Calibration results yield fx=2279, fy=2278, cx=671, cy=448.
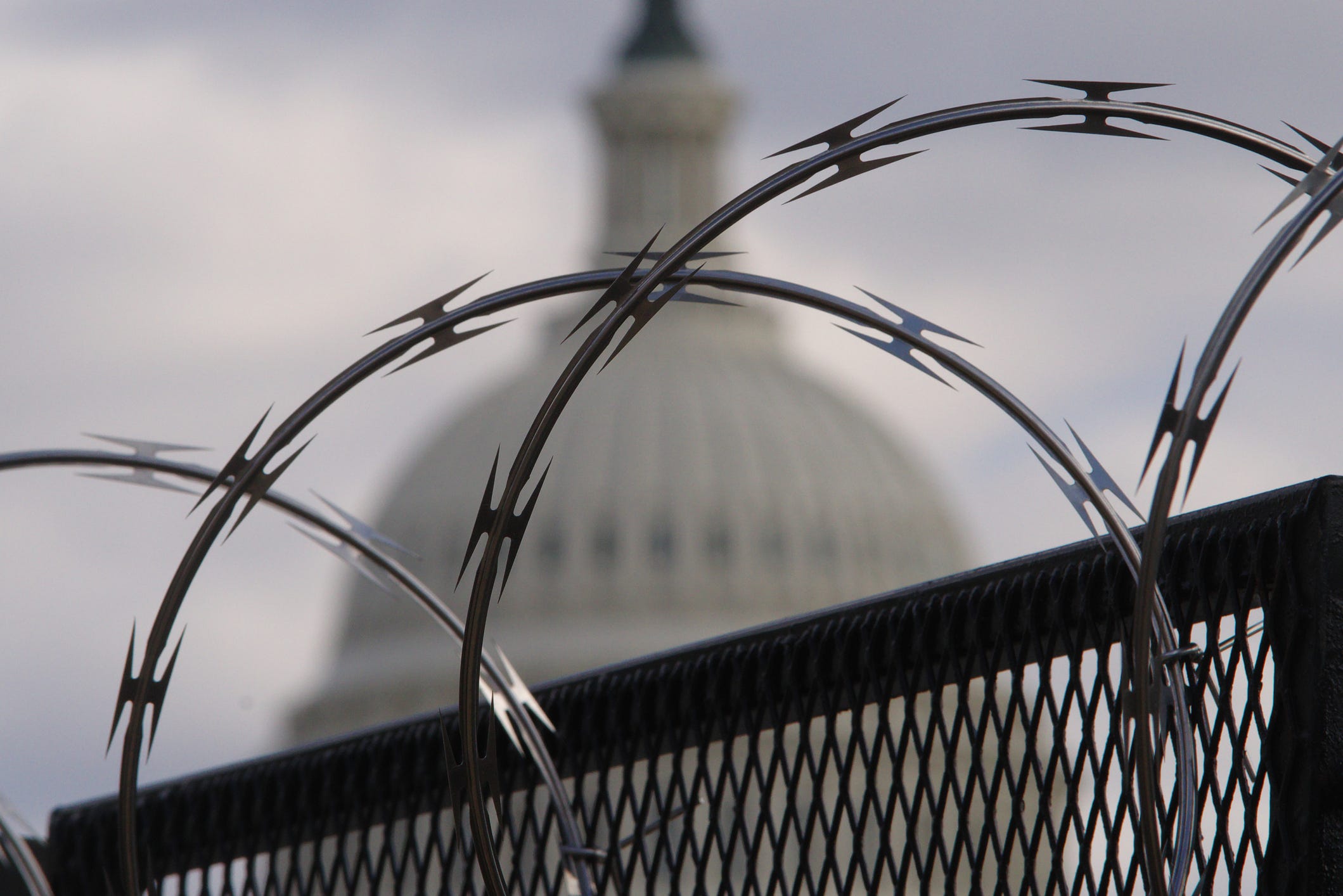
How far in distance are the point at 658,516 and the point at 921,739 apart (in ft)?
327

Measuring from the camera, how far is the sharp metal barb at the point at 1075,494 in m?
7.21

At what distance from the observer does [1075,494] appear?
7.30 m

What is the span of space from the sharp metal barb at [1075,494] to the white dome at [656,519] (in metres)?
90.5

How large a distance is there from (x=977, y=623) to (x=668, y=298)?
190 centimetres

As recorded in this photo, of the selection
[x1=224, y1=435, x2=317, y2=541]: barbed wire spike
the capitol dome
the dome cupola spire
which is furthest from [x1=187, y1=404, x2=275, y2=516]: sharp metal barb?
the dome cupola spire

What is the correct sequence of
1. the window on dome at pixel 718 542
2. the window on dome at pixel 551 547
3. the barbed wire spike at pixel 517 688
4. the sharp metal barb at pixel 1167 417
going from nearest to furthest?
the sharp metal barb at pixel 1167 417, the barbed wire spike at pixel 517 688, the window on dome at pixel 551 547, the window on dome at pixel 718 542

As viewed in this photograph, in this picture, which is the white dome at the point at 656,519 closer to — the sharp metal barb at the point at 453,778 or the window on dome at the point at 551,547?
the window on dome at the point at 551,547

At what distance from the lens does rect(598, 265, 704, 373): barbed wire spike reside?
6720mm

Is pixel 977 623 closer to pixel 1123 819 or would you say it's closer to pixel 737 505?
pixel 1123 819

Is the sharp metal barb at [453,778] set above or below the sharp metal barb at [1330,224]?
below

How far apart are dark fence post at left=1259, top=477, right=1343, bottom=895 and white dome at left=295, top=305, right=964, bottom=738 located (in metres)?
90.6

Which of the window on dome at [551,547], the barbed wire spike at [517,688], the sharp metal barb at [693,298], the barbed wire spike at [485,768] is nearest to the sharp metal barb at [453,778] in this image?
the barbed wire spike at [485,768]

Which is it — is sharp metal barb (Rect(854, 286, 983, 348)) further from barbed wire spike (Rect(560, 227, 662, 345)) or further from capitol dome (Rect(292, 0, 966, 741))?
capitol dome (Rect(292, 0, 966, 741))

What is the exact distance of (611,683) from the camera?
9875 millimetres
